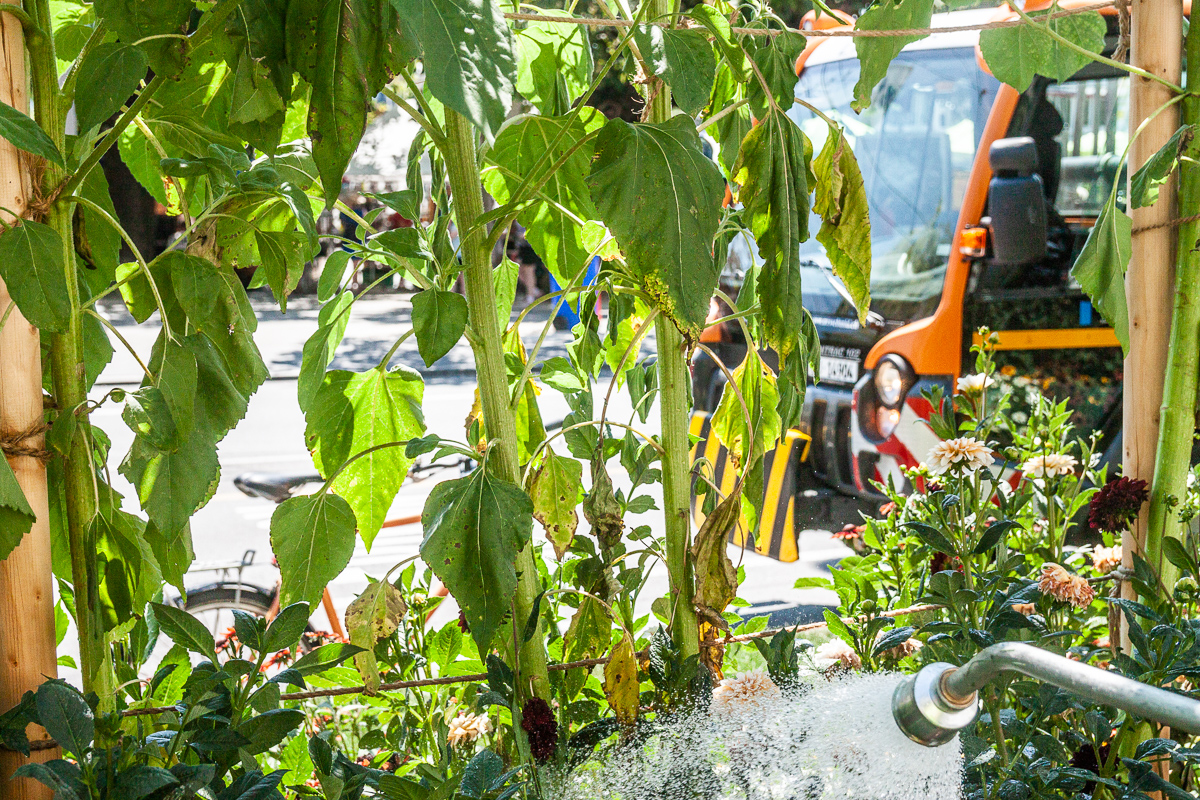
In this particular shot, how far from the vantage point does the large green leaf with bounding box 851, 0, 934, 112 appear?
3.96ft

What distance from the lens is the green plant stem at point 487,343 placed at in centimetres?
102

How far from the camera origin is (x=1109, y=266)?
120cm

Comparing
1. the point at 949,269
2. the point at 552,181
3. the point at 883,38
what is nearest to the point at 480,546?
the point at 552,181

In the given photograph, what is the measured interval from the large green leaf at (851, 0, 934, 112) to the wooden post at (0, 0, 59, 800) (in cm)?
86

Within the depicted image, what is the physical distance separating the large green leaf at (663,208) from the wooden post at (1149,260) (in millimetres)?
709

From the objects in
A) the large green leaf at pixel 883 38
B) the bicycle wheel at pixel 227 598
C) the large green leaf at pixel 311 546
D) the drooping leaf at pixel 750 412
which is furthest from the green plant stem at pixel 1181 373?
the bicycle wheel at pixel 227 598

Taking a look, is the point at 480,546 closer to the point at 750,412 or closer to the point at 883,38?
the point at 750,412

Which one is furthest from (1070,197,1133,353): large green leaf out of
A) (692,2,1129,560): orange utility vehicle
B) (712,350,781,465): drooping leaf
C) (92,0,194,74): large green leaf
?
(692,2,1129,560): orange utility vehicle

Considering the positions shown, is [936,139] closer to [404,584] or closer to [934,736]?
[404,584]

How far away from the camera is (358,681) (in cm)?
135

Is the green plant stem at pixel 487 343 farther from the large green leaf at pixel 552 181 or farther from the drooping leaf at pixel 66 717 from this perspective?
the drooping leaf at pixel 66 717

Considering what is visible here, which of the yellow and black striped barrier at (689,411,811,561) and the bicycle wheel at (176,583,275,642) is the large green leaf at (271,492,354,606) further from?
the yellow and black striped barrier at (689,411,811,561)

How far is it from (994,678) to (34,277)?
720 mm

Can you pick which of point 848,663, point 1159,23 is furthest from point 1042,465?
point 1159,23
